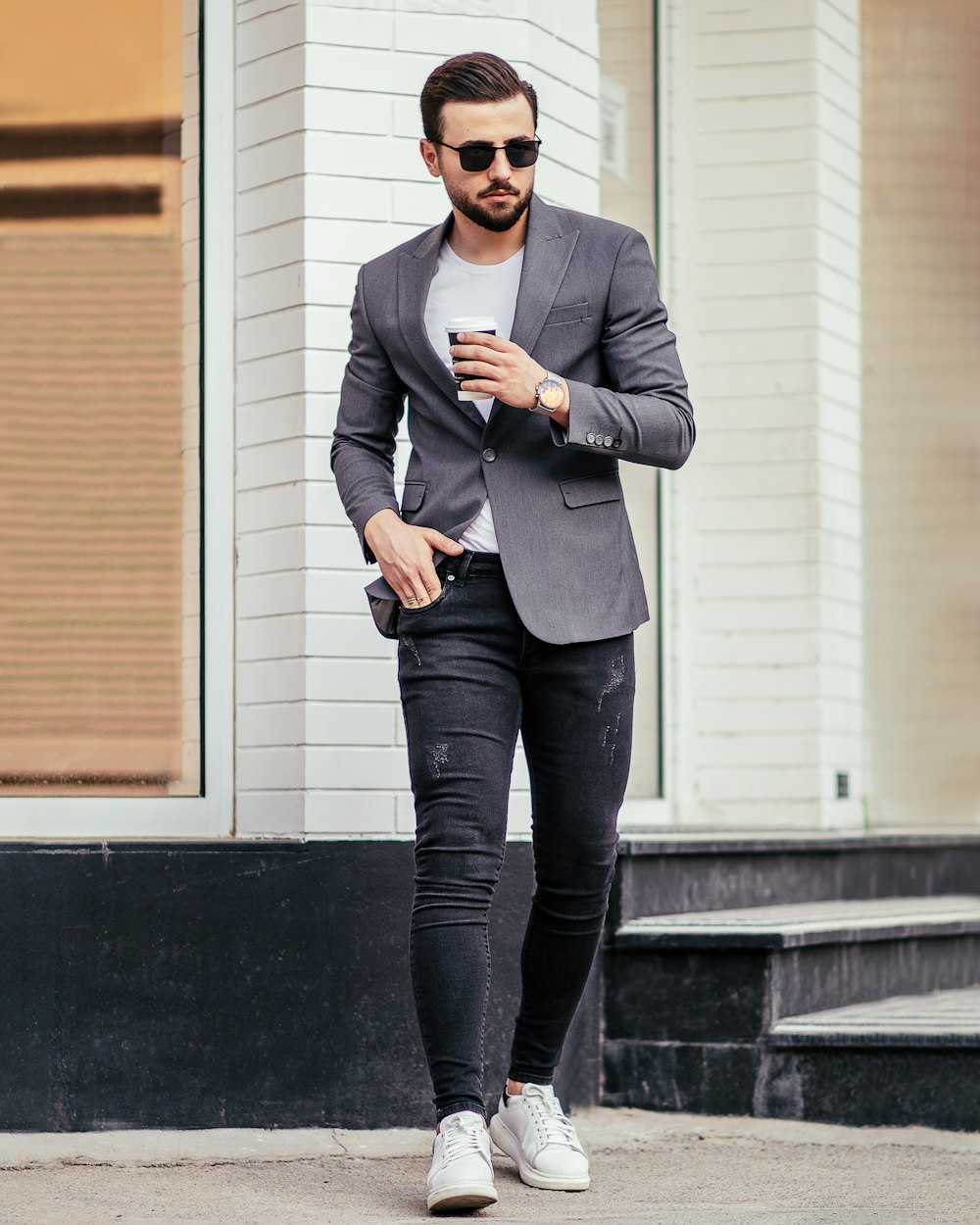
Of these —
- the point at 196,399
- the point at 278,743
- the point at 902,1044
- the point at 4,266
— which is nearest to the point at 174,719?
the point at 278,743

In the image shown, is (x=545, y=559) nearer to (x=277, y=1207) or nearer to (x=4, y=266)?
(x=277, y=1207)

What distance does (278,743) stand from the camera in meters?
4.04

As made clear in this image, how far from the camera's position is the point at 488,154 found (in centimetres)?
314

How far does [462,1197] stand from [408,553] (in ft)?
3.60

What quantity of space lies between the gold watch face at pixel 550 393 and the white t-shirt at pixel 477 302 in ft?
0.73

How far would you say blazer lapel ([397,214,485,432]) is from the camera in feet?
10.7

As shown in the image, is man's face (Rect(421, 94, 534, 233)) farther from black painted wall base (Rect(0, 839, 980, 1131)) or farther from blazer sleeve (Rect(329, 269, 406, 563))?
black painted wall base (Rect(0, 839, 980, 1131))

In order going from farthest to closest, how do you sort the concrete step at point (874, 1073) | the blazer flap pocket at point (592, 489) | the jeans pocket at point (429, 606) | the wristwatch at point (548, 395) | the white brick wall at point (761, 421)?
the white brick wall at point (761, 421)
the concrete step at point (874, 1073)
the blazer flap pocket at point (592, 489)
the jeans pocket at point (429, 606)
the wristwatch at point (548, 395)

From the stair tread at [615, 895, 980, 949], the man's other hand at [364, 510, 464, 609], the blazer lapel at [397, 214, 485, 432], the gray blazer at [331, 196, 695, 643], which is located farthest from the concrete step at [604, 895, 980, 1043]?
the blazer lapel at [397, 214, 485, 432]

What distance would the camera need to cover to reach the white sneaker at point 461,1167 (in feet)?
9.82

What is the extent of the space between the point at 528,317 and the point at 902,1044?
188 centimetres

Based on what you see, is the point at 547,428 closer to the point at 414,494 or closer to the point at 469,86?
the point at 414,494

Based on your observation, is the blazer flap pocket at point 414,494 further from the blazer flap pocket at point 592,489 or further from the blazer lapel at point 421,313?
the blazer flap pocket at point 592,489

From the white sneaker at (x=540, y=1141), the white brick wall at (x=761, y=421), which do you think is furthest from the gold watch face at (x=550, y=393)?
the white brick wall at (x=761, y=421)
